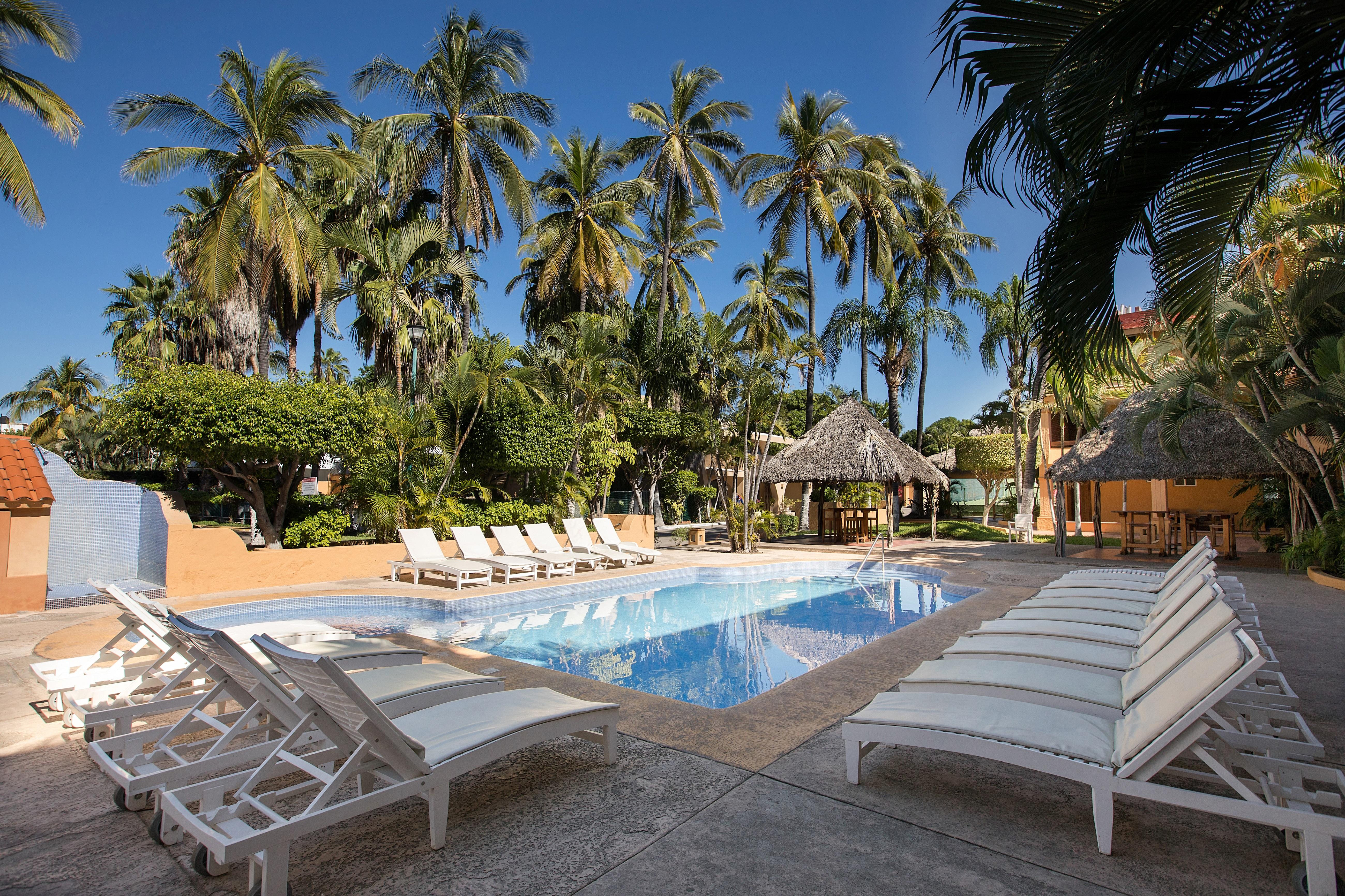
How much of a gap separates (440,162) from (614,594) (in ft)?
44.4

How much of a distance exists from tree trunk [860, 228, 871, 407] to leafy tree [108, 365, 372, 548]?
15.7 meters

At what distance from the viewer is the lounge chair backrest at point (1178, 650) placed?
2732 millimetres

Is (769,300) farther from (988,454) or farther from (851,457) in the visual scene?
(851,457)

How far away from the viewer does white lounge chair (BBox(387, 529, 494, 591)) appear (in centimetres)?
→ 1005

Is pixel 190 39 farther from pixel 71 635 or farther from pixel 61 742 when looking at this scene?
pixel 61 742

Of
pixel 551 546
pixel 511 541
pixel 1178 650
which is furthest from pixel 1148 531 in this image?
pixel 1178 650

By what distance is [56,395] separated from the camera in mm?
32469

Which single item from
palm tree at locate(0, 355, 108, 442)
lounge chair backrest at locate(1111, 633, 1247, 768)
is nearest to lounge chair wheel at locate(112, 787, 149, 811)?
lounge chair backrest at locate(1111, 633, 1247, 768)

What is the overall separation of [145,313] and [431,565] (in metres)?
25.1

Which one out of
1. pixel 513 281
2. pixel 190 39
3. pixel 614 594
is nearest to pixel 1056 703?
pixel 614 594

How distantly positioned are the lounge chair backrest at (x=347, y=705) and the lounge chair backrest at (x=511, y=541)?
9.29 meters

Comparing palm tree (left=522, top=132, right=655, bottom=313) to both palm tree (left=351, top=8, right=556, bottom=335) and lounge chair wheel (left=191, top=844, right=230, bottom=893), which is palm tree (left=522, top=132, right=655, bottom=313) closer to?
palm tree (left=351, top=8, right=556, bottom=335)

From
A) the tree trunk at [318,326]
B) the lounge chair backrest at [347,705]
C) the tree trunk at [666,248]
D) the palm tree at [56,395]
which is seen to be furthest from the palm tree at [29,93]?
the palm tree at [56,395]

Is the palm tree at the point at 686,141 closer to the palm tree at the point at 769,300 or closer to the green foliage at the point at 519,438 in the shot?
the palm tree at the point at 769,300
